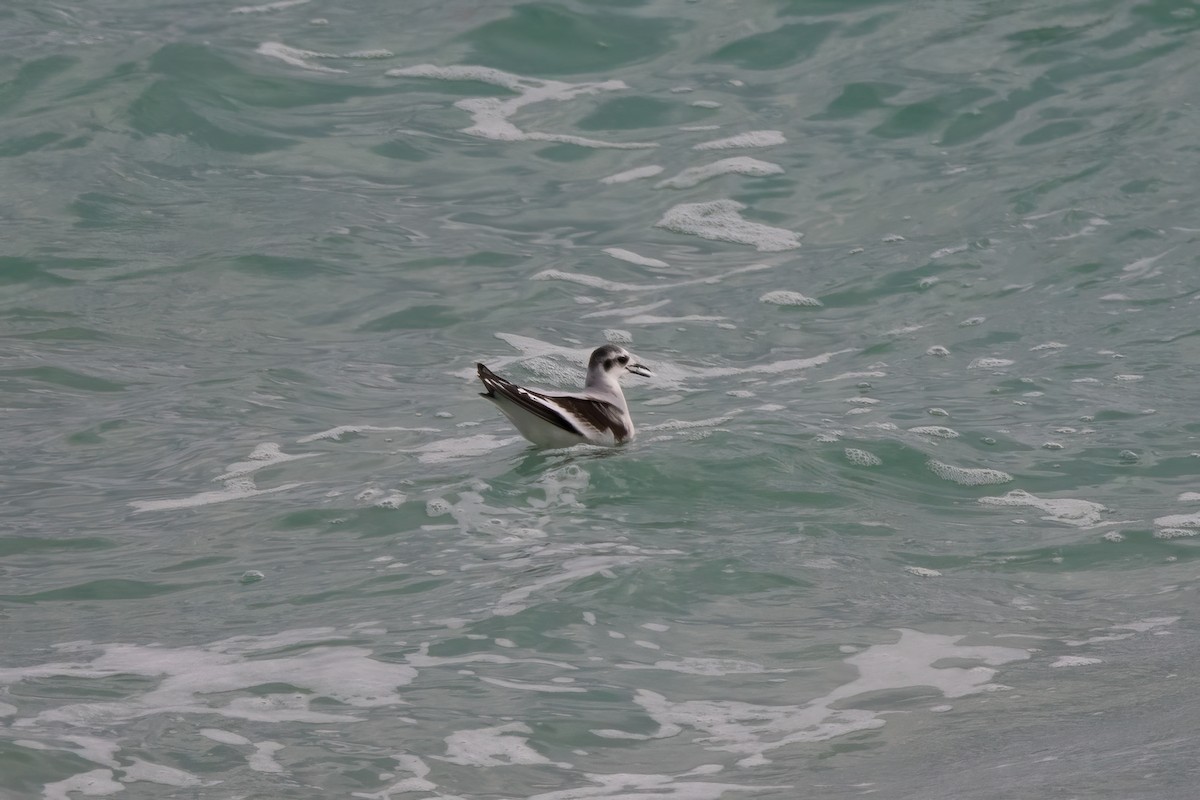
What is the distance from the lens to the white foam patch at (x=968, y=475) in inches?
379

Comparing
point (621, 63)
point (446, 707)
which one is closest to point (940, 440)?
point (446, 707)

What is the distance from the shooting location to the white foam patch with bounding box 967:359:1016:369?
1170 cm

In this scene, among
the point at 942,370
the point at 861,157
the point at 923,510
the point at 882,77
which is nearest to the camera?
the point at 923,510

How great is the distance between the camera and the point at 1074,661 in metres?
6.94

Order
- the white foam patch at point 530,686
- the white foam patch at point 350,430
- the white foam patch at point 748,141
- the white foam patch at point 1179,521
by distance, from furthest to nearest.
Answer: the white foam patch at point 748,141 < the white foam patch at point 350,430 < the white foam patch at point 1179,521 < the white foam patch at point 530,686

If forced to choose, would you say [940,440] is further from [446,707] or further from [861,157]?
[861,157]

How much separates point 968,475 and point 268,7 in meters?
13.2

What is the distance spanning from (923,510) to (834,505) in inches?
20.2

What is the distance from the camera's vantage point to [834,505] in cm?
924

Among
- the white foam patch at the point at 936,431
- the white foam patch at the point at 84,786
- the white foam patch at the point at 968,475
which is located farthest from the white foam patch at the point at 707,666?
the white foam patch at the point at 936,431

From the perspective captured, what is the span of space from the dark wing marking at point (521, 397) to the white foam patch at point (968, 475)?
2.30 m

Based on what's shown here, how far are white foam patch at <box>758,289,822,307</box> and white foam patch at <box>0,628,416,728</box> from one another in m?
6.70

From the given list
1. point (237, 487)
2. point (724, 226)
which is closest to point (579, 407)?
point (237, 487)

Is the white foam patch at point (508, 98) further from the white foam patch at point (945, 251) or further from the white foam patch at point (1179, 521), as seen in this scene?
the white foam patch at point (1179, 521)
